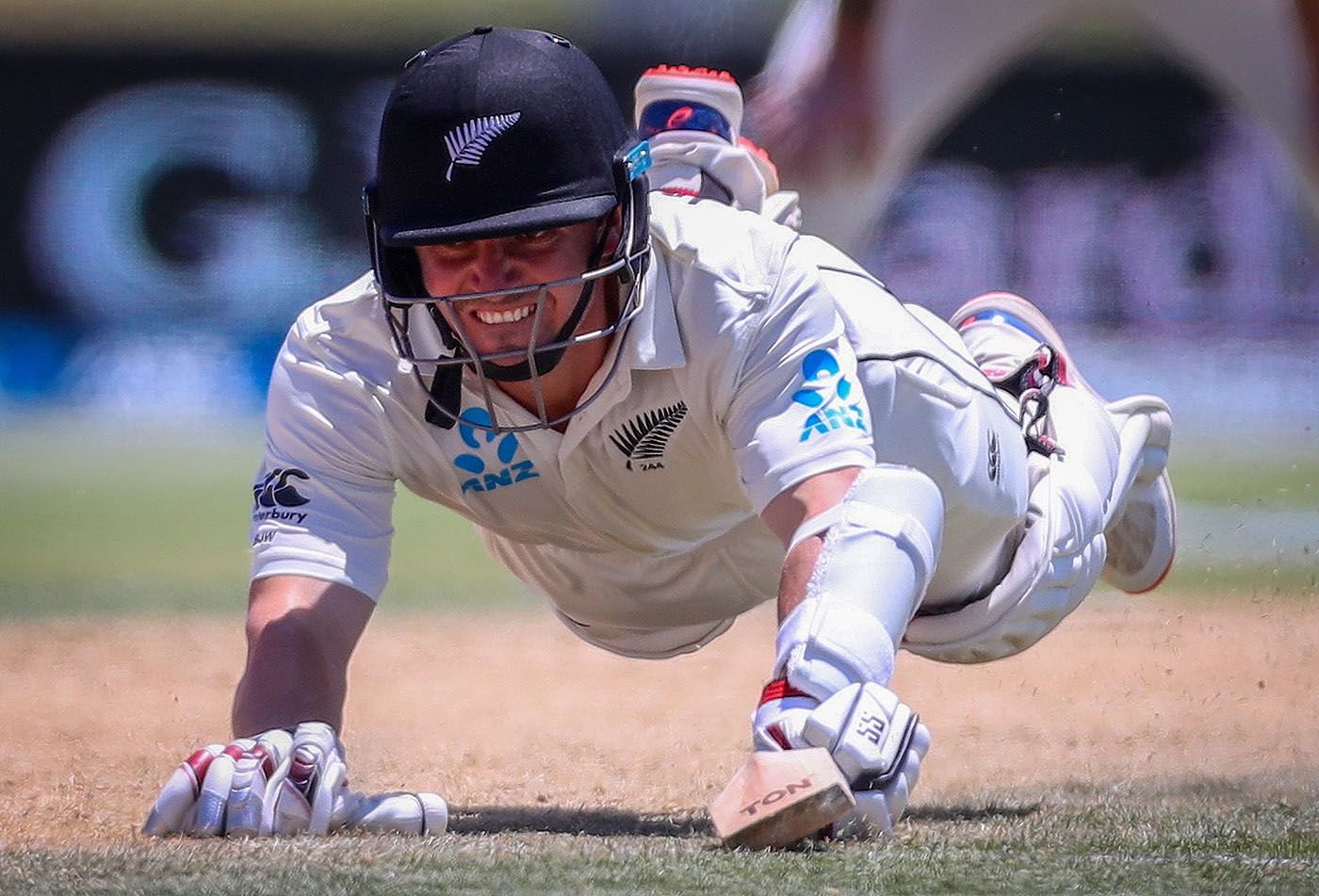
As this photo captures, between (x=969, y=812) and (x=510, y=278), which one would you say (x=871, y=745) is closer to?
(x=510, y=278)

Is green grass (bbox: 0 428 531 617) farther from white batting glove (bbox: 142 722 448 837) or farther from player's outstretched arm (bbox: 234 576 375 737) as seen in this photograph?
white batting glove (bbox: 142 722 448 837)

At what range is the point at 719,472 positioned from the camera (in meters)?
2.27

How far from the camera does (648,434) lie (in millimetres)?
2174

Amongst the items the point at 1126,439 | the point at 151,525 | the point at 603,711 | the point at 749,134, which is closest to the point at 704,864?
the point at 1126,439

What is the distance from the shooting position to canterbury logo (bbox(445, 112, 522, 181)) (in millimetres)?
1931

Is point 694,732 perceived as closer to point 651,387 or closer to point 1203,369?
point 651,387

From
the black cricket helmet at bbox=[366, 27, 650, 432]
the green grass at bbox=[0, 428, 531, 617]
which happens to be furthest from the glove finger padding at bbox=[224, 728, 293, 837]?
the green grass at bbox=[0, 428, 531, 617]

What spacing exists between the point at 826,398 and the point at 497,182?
45 centimetres

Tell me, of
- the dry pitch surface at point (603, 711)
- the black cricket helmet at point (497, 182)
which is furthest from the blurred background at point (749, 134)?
the black cricket helmet at point (497, 182)

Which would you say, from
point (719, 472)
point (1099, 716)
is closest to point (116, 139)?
point (1099, 716)

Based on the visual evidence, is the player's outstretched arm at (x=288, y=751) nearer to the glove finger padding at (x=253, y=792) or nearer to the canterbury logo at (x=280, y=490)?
the glove finger padding at (x=253, y=792)

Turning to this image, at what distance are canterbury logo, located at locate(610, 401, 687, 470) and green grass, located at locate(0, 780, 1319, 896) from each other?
478 millimetres

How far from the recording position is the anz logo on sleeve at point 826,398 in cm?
197

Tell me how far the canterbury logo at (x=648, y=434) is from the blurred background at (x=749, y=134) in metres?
3.76
